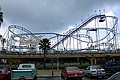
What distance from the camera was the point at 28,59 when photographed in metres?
91.0

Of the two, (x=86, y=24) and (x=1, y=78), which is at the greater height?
(x=86, y=24)

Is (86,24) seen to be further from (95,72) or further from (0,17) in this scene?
(95,72)

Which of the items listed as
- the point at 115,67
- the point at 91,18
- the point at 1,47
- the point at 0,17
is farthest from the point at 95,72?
the point at 1,47

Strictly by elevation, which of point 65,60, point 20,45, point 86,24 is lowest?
point 65,60

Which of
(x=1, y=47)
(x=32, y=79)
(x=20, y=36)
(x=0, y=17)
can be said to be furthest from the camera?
(x=1, y=47)

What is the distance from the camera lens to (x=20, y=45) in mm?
92000

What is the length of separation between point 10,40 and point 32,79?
71676 millimetres

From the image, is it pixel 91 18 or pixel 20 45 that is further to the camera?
pixel 20 45

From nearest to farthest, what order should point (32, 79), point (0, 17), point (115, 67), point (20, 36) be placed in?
point (32, 79), point (115, 67), point (0, 17), point (20, 36)

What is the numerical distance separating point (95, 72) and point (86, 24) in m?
49.1

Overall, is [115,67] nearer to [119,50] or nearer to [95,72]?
[95,72]

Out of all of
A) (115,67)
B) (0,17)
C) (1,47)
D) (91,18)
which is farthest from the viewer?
(1,47)

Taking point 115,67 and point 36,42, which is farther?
point 36,42

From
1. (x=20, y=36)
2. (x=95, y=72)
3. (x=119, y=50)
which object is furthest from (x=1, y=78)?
(x=119, y=50)
